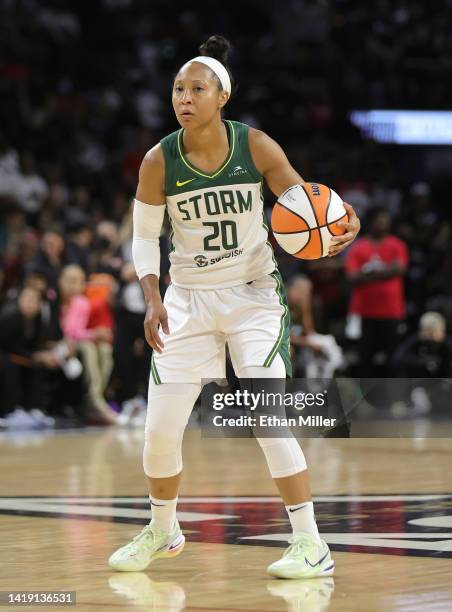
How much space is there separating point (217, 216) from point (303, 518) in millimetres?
1237

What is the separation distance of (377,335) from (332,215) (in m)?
9.07

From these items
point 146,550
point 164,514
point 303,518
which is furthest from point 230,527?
point 303,518

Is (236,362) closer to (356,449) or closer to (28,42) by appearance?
(356,449)

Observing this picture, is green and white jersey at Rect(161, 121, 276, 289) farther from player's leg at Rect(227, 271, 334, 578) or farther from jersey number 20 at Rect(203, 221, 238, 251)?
player's leg at Rect(227, 271, 334, 578)

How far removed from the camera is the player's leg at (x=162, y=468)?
5.31 m

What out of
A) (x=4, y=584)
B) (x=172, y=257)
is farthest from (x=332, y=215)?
(x=4, y=584)

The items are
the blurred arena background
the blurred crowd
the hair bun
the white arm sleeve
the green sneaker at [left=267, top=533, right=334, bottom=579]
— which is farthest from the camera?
the blurred crowd

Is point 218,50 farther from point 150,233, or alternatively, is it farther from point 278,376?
point 278,376

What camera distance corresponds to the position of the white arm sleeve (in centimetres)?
545

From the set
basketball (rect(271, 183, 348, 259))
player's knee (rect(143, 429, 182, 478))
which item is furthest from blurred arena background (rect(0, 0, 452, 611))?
basketball (rect(271, 183, 348, 259))

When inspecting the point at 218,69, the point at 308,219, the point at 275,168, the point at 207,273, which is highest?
the point at 218,69

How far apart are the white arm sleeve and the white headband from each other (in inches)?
21.7

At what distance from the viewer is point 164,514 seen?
217 inches

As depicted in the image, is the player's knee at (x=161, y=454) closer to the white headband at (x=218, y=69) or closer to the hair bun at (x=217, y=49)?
the white headband at (x=218, y=69)
